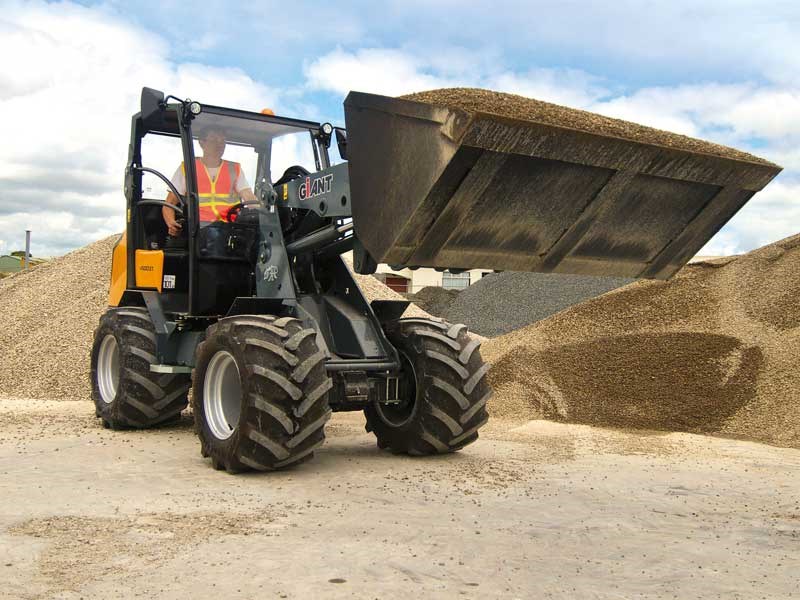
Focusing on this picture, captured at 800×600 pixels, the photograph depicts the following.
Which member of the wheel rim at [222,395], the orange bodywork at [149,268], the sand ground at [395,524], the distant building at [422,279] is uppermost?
the distant building at [422,279]

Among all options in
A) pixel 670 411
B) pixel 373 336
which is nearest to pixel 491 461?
pixel 373 336

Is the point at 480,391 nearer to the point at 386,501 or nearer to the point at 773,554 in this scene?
the point at 386,501

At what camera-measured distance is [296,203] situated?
7.46 meters

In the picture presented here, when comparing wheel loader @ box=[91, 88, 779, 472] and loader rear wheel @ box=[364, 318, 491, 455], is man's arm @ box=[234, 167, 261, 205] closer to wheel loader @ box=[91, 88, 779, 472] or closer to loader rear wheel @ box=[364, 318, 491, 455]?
wheel loader @ box=[91, 88, 779, 472]

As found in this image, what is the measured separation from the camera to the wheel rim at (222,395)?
697cm

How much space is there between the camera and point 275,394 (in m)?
6.23

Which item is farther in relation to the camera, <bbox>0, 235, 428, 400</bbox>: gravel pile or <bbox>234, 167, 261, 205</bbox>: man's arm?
<bbox>0, 235, 428, 400</bbox>: gravel pile

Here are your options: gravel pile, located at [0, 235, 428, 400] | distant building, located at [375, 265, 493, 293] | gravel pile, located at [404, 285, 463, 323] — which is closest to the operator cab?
gravel pile, located at [0, 235, 428, 400]

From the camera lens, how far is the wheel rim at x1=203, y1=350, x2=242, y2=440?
697cm

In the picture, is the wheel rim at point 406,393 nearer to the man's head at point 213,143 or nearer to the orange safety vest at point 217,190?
the orange safety vest at point 217,190

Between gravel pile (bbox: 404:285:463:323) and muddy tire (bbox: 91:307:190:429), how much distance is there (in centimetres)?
1542

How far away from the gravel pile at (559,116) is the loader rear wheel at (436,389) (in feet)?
6.70

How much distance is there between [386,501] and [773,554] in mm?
2345

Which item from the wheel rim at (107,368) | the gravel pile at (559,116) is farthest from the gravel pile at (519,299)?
the gravel pile at (559,116)
